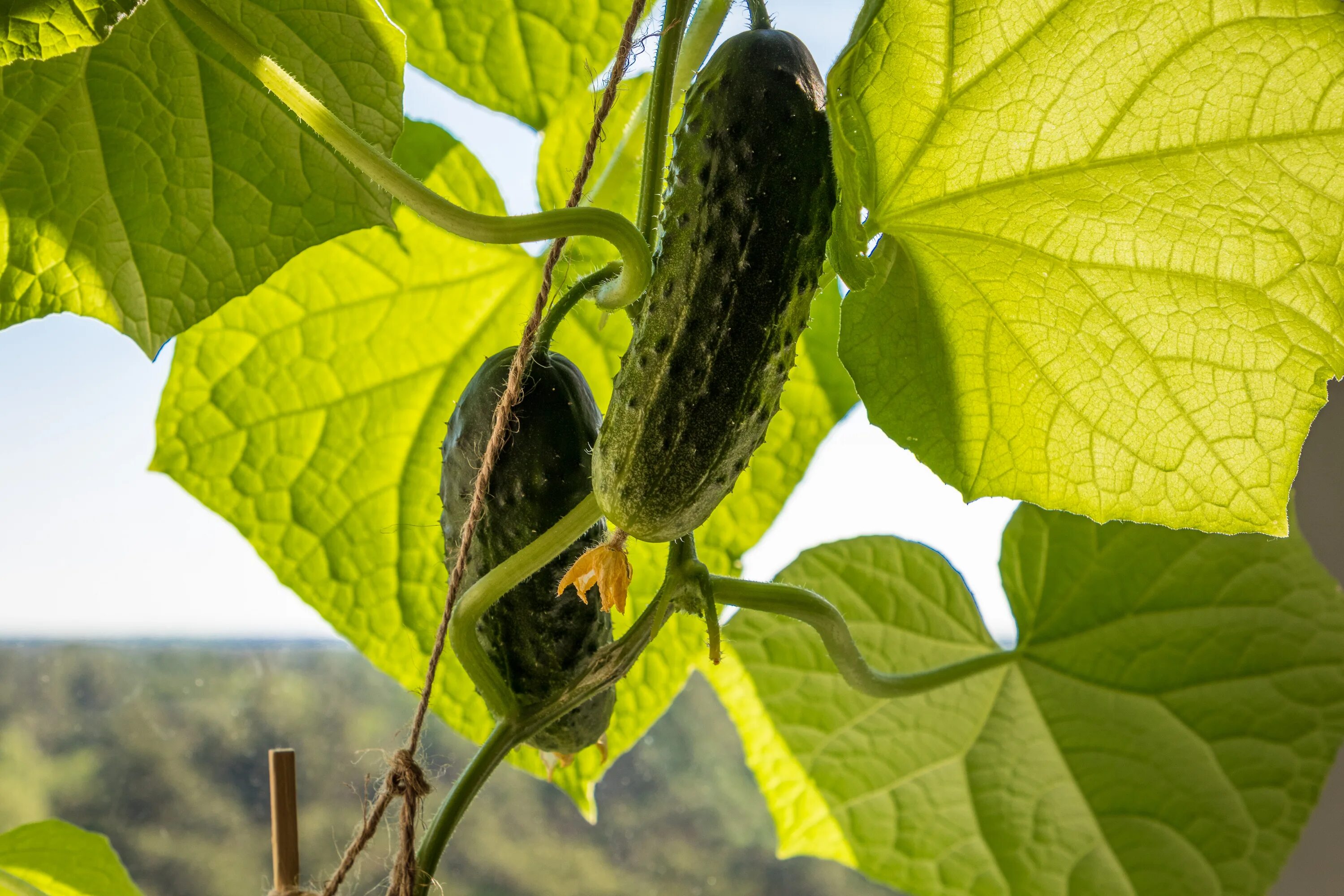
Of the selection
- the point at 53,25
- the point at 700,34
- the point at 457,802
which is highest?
the point at 700,34

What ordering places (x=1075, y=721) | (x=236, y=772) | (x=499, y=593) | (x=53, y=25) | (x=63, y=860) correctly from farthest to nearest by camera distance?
(x=236, y=772), (x=1075, y=721), (x=63, y=860), (x=499, y=593), (x=53, y=25)

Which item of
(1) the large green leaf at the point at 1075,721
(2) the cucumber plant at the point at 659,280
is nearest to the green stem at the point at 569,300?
(2) the cucumber plant at the point at 659,280

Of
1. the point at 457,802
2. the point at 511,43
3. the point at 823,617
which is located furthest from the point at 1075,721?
the point at 511,43

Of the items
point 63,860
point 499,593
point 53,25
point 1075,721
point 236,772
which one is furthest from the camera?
point 236,772

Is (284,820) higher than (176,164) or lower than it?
lower

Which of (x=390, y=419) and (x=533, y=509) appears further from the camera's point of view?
(x=390, y=419)

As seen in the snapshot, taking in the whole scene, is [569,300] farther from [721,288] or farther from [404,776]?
[404,776]

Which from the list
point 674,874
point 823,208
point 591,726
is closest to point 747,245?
point 823,208
